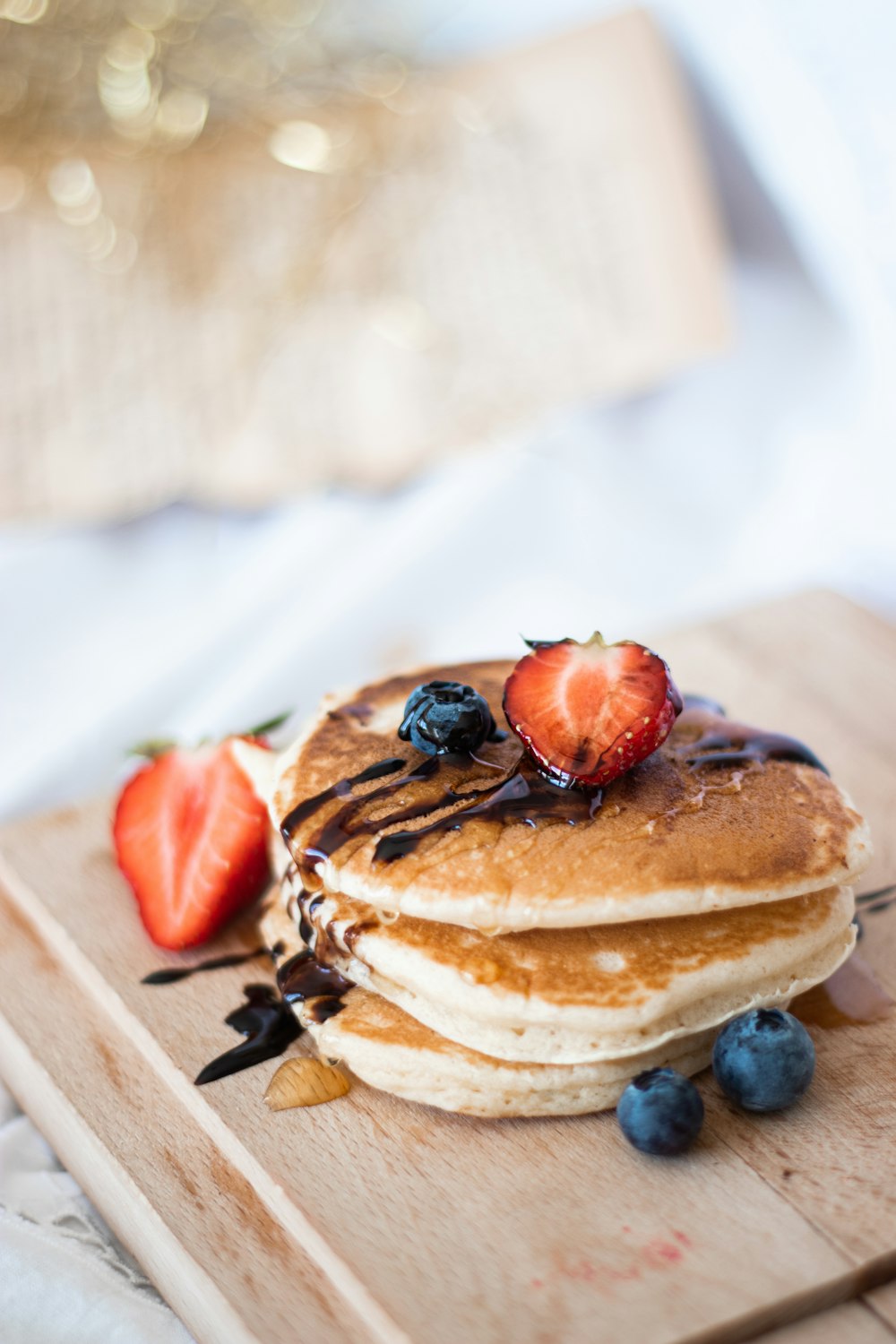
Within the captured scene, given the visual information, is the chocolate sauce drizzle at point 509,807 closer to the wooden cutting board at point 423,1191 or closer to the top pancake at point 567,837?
the top pancake at point 567,837

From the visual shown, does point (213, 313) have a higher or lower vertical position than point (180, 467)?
higher

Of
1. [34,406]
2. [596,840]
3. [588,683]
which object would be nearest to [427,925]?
[596,840]

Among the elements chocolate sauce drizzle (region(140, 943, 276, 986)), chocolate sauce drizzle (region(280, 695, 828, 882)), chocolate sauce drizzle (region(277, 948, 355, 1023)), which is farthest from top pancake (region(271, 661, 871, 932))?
chocolate sauce drizzle (region(140, 943, 276, 986))

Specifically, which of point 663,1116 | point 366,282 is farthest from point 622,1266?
point 366,282

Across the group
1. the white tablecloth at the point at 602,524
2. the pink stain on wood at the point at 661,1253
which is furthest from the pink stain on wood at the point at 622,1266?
the white tablecloth at the point at 602,524

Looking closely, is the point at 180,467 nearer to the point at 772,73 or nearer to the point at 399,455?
the point at 399,455

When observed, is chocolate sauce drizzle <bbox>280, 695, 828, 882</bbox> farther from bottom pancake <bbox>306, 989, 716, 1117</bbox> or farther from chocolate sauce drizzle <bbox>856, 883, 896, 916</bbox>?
chocolate sauce drizzle <bbox>856, 883, 896, 916</bbox>
